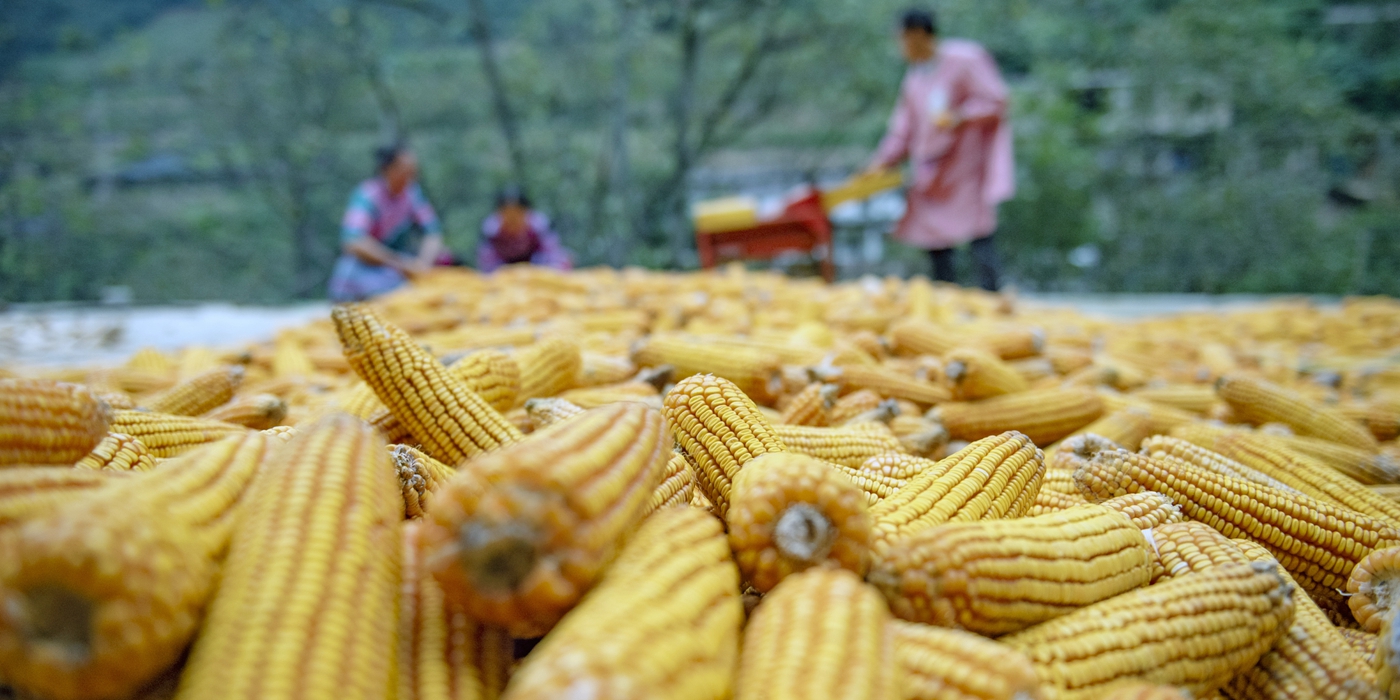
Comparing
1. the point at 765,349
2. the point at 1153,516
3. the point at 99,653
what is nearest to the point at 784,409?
the point at 765,349

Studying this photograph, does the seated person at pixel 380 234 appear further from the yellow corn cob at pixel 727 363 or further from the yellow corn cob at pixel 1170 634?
the yellow corn cob at pixel 1170 634

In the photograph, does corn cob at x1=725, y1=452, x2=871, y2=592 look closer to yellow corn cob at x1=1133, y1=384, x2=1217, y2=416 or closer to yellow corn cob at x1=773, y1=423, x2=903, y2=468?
yellow corn cob at x1=773, y1=423, x2=903, y2=468

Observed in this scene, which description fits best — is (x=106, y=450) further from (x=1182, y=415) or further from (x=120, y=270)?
(x=120, y=270)

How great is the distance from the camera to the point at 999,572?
1.39 metres

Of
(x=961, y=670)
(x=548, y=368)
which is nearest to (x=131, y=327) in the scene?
(x=548, y=368)

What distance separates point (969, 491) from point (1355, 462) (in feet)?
6.91

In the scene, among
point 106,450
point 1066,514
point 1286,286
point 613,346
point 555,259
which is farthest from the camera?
point 1286,286

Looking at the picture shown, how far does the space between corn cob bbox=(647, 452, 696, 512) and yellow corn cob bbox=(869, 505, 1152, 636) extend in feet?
1.58

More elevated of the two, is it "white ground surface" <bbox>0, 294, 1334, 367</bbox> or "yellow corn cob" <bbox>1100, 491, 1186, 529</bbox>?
"yellow corn cob" <bbox>1100, 491, 1186, 529</bbox>

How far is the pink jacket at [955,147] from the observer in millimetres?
8375

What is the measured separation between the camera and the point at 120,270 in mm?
12547

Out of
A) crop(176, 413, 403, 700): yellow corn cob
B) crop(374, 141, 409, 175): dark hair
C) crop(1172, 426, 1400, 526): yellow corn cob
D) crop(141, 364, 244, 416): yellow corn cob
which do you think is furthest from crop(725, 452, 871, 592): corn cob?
crop(374, 141, 409, 175): dark hair

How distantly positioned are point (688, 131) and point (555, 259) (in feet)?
14.2

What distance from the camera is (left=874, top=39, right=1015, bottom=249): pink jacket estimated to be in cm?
838
